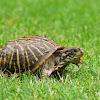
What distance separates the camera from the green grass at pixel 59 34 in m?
3.41

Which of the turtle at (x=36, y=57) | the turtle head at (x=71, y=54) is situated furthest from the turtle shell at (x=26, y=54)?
the turtle head at (x=71, y=54)

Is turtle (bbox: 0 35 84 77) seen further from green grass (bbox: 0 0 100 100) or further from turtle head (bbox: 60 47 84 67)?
green grass (bbox: 0 0 100 100)

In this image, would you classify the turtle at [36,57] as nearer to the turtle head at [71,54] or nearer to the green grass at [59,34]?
the turtle head at [71,54]

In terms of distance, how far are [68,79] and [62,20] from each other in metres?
4.49

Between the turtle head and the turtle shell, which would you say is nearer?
the turtle head

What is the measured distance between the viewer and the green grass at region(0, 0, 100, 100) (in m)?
3.41

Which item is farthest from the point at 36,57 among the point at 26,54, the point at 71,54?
the point at 71,54

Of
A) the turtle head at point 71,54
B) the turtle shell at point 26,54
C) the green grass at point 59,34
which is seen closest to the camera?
the green grass at point 59,34

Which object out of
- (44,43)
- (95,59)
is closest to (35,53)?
(44,43)

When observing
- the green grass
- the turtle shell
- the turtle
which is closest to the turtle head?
the turtle

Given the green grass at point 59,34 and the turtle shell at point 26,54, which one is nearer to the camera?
the green grass at point 59,34

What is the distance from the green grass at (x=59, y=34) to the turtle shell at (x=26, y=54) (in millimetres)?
261

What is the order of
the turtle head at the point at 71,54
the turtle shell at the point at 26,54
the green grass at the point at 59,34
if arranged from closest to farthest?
the green grass at the point at 59,34
the turtle head at the point at 71,54
the turtle shell at the point at 26,54

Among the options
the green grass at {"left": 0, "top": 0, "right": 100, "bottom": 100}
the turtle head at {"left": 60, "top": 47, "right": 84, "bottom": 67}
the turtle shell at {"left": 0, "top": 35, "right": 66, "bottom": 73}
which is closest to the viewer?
the green grass at {"left": 0, "top": 0, "right": 100, "bottom": 100}
